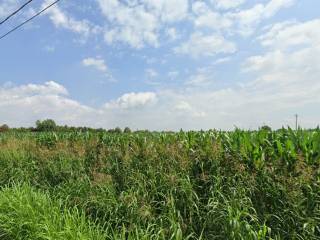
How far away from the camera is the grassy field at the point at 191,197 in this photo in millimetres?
5469

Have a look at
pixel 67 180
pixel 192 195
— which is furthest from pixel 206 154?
pixel 67 180

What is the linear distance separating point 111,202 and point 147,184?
0.71m

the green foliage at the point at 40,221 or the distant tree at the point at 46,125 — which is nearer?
the green foliage at the point at 40,221

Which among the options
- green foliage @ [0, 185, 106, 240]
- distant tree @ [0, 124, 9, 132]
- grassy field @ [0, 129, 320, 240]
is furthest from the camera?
distant tree @ [0, 124, 9, 132]

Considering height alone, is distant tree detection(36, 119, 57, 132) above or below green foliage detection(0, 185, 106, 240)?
above

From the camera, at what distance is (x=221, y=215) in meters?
5.68

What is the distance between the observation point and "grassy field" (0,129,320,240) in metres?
5.47

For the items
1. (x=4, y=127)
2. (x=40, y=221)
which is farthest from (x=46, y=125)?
(x=40, y=221)

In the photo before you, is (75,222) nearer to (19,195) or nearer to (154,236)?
(154,236)

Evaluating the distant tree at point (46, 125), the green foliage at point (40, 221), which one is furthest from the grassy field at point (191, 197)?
the distant tree at point (46, 125)

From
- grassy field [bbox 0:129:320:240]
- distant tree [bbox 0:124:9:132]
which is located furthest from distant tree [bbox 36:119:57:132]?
grassy field [bbox 0:129:320:240]

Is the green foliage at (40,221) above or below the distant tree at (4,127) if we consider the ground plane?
below

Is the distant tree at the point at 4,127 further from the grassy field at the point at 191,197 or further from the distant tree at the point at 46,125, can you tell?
the grassy field at the point at 191,197

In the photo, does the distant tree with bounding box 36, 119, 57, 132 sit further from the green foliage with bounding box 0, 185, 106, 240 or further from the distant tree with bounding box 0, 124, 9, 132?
the green foliage with bounding box 0, 185, 106, 240
